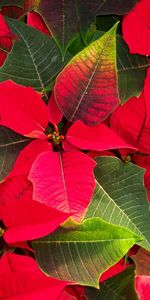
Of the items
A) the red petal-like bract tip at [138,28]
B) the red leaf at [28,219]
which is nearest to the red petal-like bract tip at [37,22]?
the red petal-like bract tip at [138,28]

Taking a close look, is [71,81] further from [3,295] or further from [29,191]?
[3,295]

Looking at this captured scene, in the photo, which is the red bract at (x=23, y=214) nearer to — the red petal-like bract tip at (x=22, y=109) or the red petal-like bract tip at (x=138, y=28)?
the red petal-like bract tip at (x=22, y=109)

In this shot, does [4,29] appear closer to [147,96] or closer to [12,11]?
[12,11]

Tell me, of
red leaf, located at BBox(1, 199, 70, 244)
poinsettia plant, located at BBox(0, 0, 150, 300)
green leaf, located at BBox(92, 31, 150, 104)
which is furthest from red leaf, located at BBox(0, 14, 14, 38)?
red leaf, located at BBox(1, 199, 70, 244)

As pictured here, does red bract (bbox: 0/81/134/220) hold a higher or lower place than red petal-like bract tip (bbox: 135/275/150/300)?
higher

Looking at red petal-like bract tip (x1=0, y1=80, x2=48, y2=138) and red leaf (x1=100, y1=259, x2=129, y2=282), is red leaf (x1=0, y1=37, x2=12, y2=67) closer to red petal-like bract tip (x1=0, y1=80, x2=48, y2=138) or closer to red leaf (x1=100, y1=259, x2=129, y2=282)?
red petal-like bract tip (x1=0, y1=80, x2=48, y2=138)

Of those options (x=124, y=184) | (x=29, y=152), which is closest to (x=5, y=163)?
(x=29, y=152)

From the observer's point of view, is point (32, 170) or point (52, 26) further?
point (52, 26)
